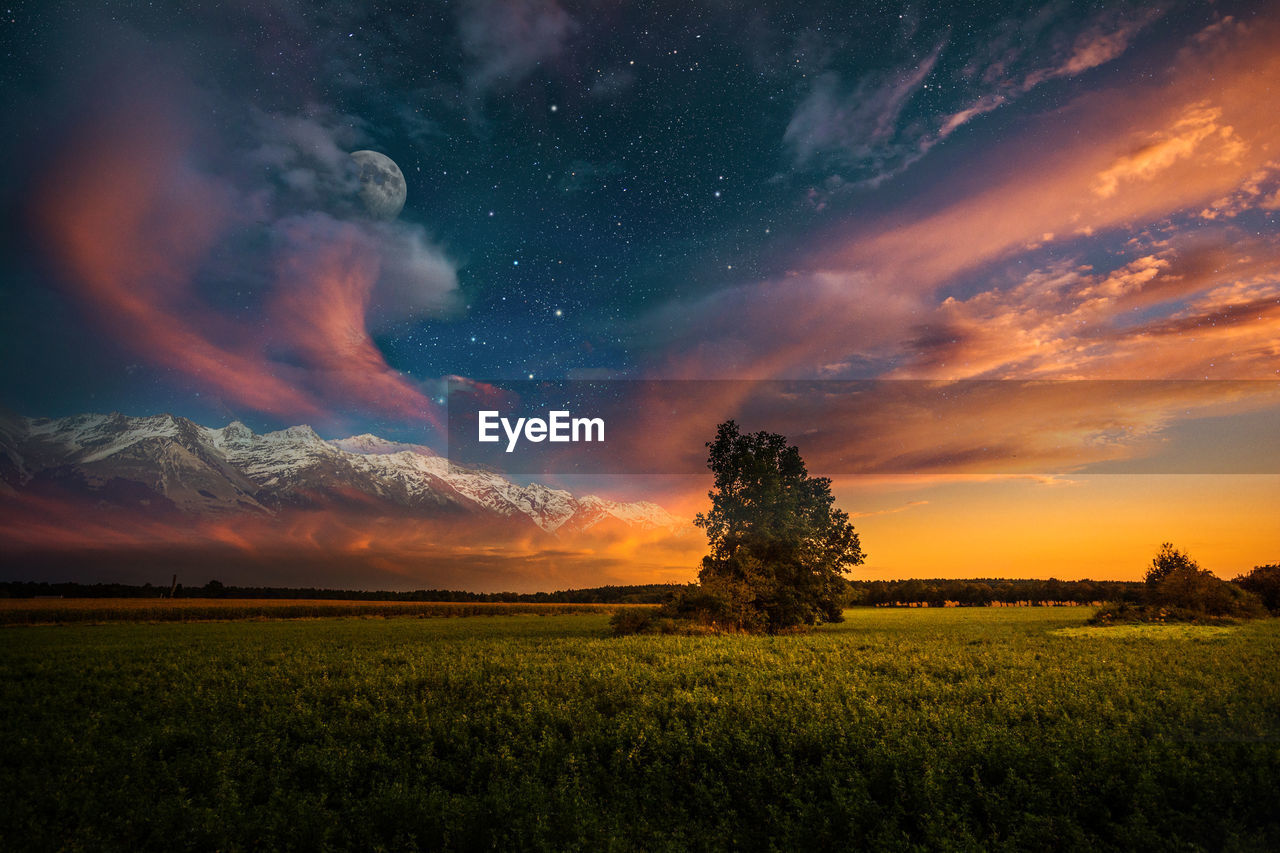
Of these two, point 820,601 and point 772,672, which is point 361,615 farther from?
point 772,672

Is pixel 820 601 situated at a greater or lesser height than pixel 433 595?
greater

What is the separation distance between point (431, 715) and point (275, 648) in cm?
2798

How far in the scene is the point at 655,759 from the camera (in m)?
13.4

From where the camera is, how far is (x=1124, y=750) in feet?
41.1

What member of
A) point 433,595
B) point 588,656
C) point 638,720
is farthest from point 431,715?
point 433,595

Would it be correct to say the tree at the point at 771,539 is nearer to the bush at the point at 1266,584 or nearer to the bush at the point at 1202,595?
the bush at the point at 1202,595

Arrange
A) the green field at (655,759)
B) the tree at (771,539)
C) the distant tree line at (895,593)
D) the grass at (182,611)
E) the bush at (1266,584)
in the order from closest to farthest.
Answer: the green field at (655,759) < the tree at (771,539) < the bush at (1266,584) < the grass at (182,611) < the distant tree line at (895,593)

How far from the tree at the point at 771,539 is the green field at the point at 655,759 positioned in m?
24.4

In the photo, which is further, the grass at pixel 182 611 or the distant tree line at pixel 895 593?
the distant tree line at pixel 895 593

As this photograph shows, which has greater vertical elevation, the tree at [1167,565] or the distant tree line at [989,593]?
the tree at [1167,565]

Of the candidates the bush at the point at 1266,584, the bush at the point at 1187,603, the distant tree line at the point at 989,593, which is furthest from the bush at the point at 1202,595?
the distant tree line at the point at 989,593

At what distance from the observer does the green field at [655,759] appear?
1038 cm

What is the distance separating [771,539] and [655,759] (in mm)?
38296

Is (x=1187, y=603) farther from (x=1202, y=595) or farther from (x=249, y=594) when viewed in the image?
(x=249, y=594)
